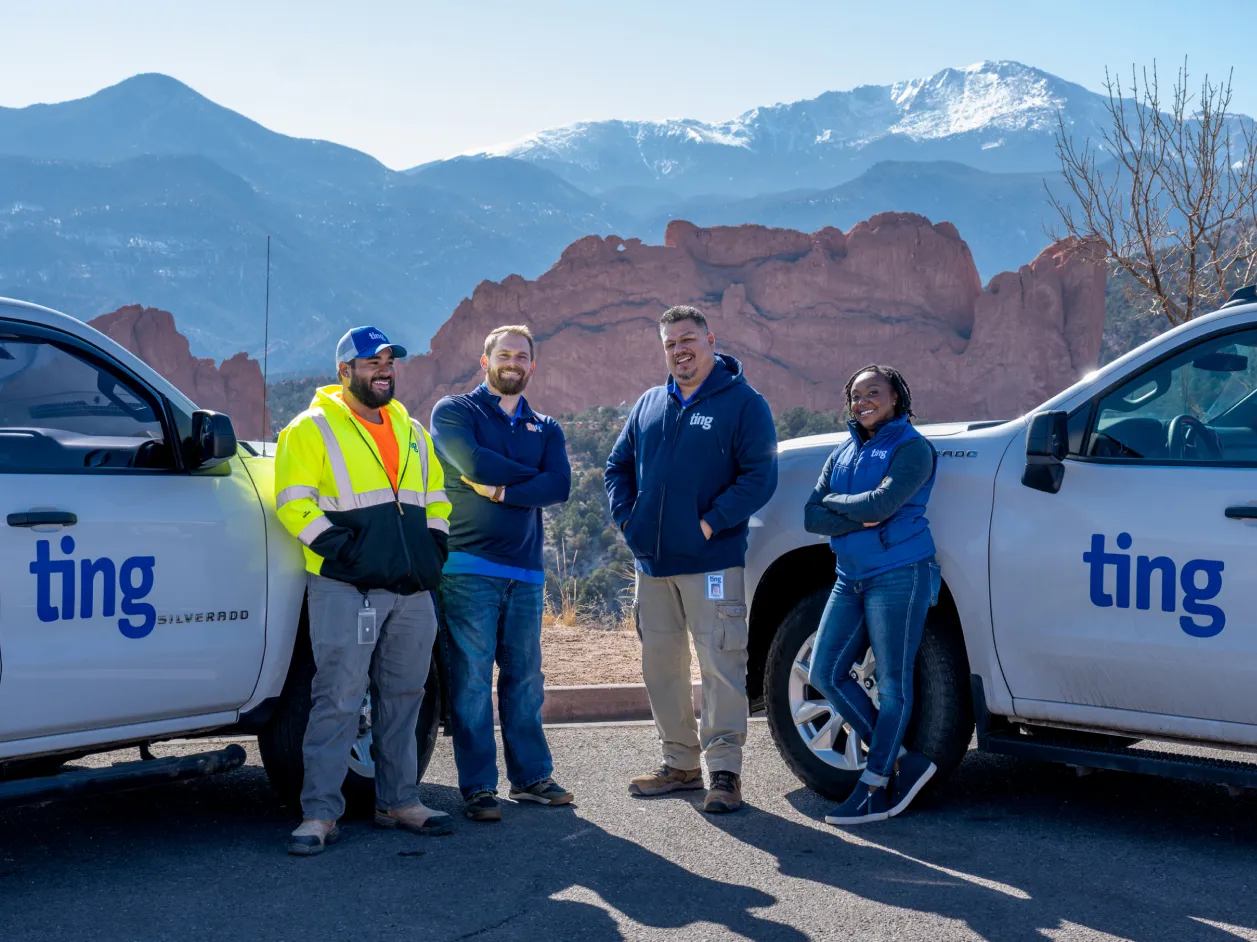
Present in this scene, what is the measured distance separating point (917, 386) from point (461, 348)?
25.9 m

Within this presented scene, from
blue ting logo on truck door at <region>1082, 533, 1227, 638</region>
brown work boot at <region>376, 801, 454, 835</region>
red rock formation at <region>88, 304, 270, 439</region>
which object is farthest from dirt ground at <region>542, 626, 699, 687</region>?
red rock formation at <region>88, 304, 270, 439</region>

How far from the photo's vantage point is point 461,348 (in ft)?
254

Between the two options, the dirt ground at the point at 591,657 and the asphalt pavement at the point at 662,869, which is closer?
the asphalt pavement at the point at 662,869

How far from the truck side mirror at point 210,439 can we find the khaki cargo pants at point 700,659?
189cm

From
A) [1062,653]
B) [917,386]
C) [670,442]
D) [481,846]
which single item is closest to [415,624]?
[481,846]

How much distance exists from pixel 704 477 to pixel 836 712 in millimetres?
1095

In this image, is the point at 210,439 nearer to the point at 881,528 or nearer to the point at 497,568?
the point at 497,568

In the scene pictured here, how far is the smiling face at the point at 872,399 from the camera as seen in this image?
533 cm

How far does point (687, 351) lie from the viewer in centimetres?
562

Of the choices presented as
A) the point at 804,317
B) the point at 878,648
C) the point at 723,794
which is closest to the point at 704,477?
the point at 878,648

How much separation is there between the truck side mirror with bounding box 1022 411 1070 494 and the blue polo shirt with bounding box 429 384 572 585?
1.85 meters

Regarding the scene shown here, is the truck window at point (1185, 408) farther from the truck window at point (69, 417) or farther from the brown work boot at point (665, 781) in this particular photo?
the truck window at point (69, 417)

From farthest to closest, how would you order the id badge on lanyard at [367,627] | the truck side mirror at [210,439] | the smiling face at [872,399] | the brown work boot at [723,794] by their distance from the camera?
the brown work boot at [723,794], the smiling face at [872,399], the id badge on lanyard at [367,627], the truck side mirror at [210,439]

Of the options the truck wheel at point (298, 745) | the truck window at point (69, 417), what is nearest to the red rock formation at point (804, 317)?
the truck wheel at point (298, 745)
